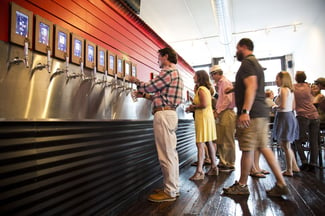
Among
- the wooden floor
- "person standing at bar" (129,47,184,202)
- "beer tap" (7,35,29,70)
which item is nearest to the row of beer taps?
"beer tap" (7,35,29,70)

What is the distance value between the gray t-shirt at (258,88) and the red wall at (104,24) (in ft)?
4.84

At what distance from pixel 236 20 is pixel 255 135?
499 centimetres

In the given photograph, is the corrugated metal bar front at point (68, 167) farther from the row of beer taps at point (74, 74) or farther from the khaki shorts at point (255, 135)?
the khaki shorts at point (255, 135)

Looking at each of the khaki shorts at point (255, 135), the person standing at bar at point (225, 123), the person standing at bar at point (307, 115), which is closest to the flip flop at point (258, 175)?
the person standing at bar at point (225, 123)

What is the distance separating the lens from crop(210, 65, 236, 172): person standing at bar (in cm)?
345

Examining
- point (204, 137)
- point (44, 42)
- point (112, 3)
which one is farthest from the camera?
point (204, 137)

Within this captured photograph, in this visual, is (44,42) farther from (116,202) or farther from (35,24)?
(116,202)

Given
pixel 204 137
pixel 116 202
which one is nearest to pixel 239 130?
pixel 204 137

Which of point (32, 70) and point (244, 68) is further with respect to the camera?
point (244, 68)

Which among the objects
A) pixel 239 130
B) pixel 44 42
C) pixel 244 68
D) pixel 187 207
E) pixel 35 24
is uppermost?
pixel 35 24

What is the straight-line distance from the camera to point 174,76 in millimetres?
2188

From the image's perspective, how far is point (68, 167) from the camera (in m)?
1.53

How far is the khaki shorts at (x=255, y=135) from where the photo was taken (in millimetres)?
2180

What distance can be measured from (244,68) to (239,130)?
580 millimetres
